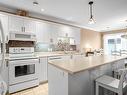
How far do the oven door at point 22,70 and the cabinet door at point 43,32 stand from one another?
0.89 metres

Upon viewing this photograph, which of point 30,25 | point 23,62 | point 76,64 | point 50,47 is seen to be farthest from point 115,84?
point 50,47

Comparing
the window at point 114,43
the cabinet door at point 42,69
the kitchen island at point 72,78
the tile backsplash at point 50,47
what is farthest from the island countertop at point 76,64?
the window at point 114,43

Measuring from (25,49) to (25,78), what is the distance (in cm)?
92

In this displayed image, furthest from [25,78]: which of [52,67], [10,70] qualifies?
[52,67]

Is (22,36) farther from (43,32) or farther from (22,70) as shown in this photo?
(22,70)

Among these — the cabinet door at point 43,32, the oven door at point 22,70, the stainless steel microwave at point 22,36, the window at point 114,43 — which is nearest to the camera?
the oven door at point 22,70

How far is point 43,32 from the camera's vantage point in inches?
144

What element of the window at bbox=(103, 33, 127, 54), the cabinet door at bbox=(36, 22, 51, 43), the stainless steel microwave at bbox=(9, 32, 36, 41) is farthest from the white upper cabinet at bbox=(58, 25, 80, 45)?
the window at bbox=(103, 33, 127, 54)

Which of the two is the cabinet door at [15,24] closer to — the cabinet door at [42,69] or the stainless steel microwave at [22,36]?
the stainless steel microwave at [22,36]

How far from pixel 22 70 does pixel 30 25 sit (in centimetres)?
151

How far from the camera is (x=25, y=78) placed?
282cm

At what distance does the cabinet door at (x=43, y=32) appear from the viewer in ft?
11.6

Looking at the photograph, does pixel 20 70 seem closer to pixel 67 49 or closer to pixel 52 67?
pixel 52 67

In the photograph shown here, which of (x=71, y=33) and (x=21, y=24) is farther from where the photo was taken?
(x=71, y=33)
